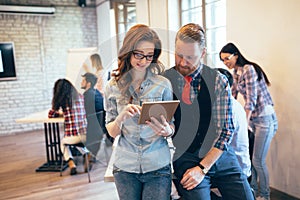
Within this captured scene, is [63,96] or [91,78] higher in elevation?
[91,78]

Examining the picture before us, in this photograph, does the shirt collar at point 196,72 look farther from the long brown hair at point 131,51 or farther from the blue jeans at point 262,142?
the blue jeans at point 262,142

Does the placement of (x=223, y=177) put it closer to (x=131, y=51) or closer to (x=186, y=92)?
(x=186, y=92)

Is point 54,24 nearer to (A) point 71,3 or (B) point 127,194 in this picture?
(A) point 71,3

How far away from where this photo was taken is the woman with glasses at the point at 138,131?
52.8 inches

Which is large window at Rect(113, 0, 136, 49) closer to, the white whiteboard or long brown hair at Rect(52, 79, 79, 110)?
the white whiteboard

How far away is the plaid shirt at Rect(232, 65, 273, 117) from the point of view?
253 cm

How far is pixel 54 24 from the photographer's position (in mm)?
6723

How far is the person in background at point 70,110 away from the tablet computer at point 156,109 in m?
2.59

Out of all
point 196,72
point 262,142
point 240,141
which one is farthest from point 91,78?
point 196,72

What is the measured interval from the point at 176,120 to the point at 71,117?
8.17 ft

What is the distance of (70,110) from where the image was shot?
12.1 feet

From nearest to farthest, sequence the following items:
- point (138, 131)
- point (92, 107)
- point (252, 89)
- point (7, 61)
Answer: point (138, 131) → point (252, 89) → point (92, 107) → point (7, 61)

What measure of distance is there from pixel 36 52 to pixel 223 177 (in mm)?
Answer: 5997

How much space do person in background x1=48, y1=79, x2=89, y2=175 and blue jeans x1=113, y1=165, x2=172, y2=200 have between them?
2.44 m
